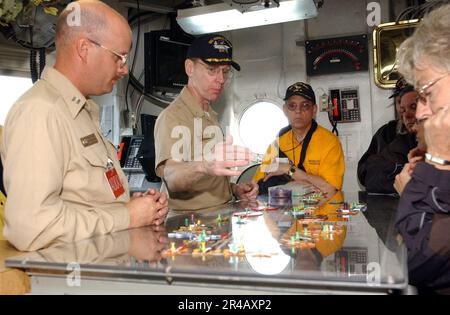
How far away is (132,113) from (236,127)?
122cm

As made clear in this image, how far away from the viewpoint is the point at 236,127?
5.14 m

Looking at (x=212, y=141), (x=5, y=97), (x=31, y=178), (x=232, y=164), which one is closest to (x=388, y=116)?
(x=212, y=141)

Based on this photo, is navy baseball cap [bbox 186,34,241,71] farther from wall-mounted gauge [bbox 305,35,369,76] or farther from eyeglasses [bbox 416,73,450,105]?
wall-mounted gauge [bbox 305,35,369,76]

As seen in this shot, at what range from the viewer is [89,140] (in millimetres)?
1604

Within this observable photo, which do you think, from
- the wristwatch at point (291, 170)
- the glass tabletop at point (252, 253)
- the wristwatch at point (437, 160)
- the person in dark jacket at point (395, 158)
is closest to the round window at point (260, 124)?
the wristwatch at point (291, 170)

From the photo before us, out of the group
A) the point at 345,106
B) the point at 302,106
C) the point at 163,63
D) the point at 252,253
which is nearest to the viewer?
the point at 252,253

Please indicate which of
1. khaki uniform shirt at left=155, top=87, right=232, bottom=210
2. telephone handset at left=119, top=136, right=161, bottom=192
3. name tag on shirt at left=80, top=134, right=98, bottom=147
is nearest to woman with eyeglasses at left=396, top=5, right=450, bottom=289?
name tag on shirt at left=80, top=134, right=98, bottom=147

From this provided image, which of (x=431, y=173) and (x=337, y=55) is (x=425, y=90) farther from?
(x=337, y=55)

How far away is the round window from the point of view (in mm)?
4965

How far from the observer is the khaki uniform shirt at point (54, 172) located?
1338mm

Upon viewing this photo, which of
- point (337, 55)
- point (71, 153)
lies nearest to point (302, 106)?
point (337, 55)

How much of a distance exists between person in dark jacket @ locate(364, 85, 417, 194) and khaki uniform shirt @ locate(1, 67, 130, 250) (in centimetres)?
205

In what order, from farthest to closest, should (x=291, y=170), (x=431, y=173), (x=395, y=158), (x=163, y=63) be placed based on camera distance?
(x=163, y=63)
(x=291, y=170)
(x=395, y=158)
(x=431, y=173)

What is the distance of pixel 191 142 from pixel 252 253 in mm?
1273
